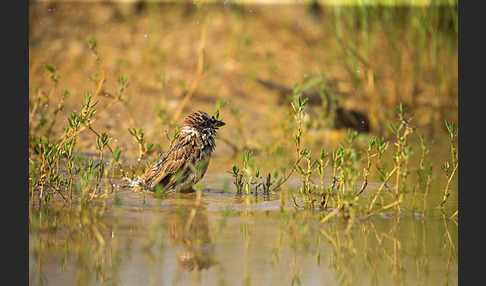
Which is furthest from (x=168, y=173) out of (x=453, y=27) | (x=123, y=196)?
(x=453, y=27)

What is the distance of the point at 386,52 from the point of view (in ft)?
35.0

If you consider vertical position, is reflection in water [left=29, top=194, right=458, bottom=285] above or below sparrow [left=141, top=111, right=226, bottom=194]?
below

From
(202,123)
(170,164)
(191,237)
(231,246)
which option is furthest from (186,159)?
(231,246)

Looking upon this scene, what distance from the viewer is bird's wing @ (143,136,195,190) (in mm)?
6801

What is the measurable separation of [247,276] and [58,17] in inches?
368

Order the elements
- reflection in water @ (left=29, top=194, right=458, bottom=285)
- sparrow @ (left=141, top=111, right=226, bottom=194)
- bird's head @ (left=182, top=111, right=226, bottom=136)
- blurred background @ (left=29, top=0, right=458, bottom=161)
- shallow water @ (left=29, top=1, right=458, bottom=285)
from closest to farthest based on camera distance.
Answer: reflection in water @ (left=29, top=194, right=458, bottom=285), shallow water @ (left=29, top=1, right=458, bottom=285), sparrow @ (left=141, top=111, right=226, bottom=194), bird's head @ (left=182, top=111, right=226, bottom=136), blurred background @ (left=29, top=0, right=458, bottom=161)

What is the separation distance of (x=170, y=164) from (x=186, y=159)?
17 centimetres

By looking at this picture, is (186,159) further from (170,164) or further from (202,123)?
(202,123)

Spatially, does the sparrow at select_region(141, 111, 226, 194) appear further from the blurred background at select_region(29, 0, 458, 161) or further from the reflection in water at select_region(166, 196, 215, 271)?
the blurred background at select_region(29, 0, 458, 161)

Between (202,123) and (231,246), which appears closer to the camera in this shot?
(231,246)

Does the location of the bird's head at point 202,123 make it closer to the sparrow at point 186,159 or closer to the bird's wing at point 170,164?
the sparrow at point 186,159

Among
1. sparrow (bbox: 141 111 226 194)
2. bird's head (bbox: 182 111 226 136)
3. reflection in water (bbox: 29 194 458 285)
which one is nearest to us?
reflection in water (bbox: 29 194 458 285)

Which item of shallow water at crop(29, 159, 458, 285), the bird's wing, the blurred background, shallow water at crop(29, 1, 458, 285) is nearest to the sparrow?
the bird's wing

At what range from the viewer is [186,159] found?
686cm
